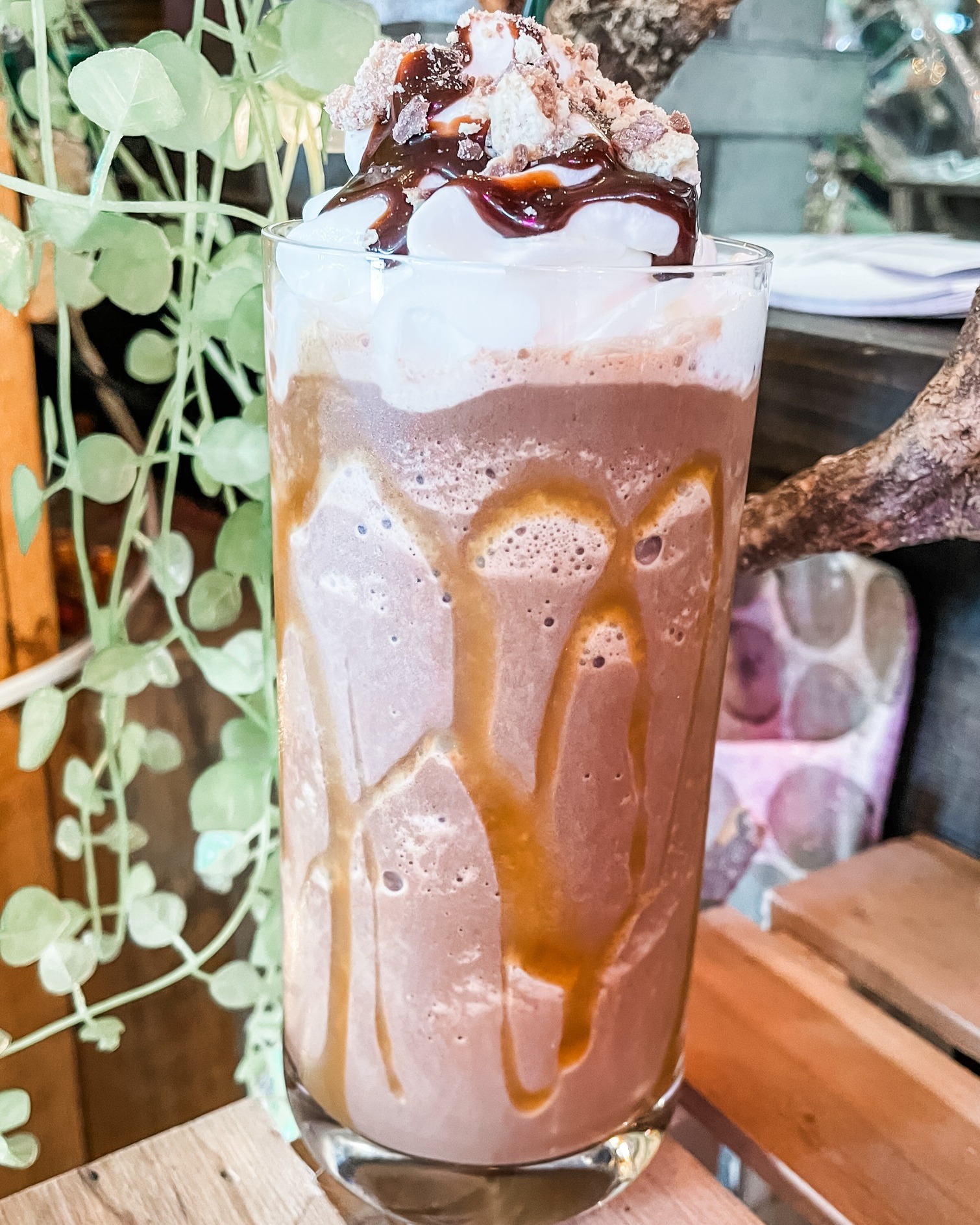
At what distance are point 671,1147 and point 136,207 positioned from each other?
568 mm

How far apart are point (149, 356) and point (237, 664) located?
0.65 ft

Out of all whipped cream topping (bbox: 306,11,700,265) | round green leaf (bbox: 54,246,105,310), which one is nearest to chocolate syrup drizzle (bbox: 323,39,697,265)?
whipped cream topping (bbox: 306,11,700,265)

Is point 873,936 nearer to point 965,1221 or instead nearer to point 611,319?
point 965,1221

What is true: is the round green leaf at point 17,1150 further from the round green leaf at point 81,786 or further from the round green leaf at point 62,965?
the round green leaf at point 81,786

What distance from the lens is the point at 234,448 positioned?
594mm

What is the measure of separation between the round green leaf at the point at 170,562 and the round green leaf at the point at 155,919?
0.20 meters

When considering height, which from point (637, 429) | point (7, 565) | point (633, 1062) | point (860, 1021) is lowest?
point (860, 1021)

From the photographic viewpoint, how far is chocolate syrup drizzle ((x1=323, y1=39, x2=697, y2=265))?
1.29 feet

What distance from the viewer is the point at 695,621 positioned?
18.5 inches

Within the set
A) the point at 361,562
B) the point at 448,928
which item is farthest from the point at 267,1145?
the point at 361,562

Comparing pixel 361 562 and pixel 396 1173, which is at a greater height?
pixel 361 562

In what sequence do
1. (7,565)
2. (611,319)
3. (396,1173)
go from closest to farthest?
1. (611,319)
2. (396,1173)
3. (7,565)

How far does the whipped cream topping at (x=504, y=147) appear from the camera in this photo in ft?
1.30

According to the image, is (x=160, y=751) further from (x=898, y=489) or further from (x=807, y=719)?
(x=807, y=719)
